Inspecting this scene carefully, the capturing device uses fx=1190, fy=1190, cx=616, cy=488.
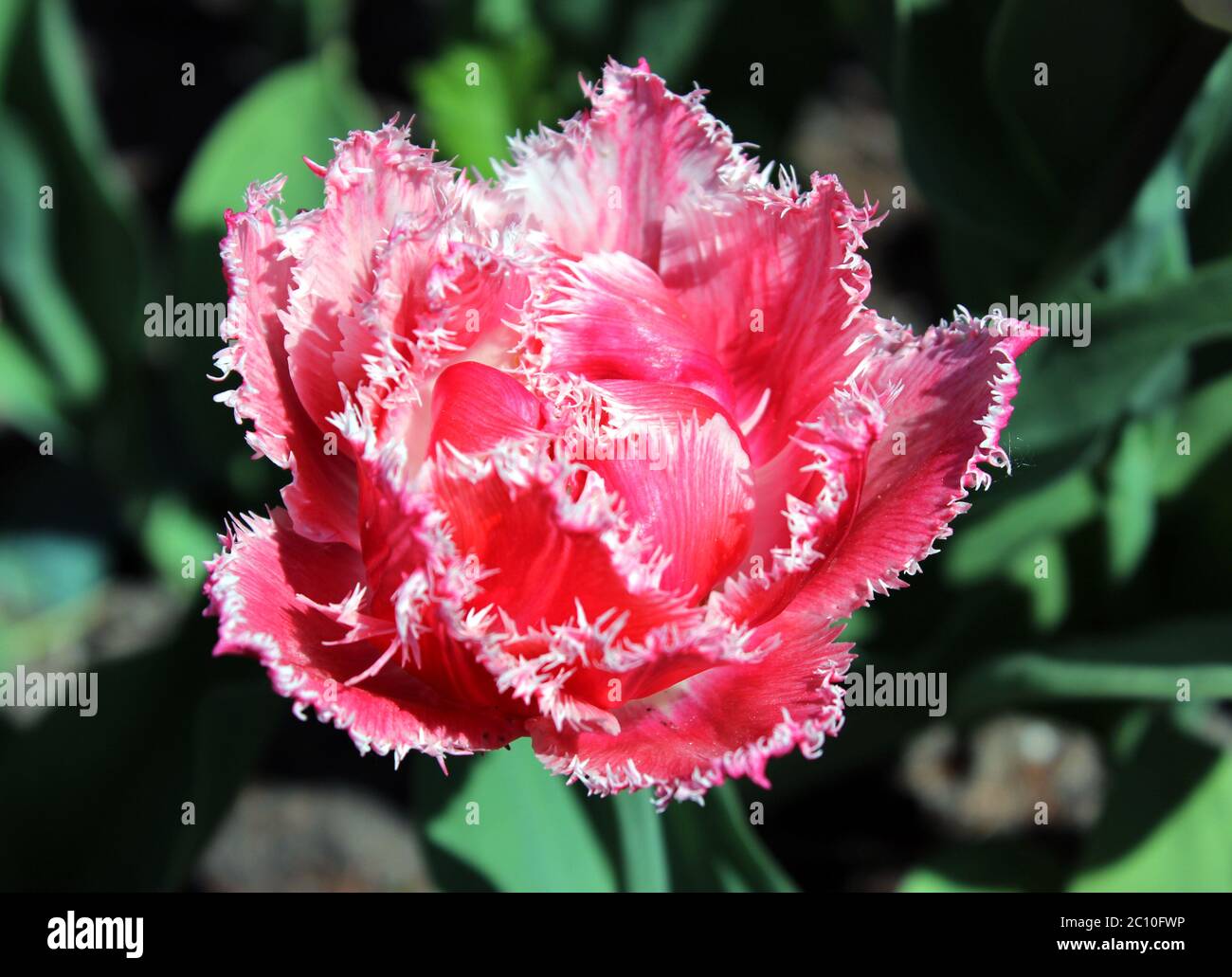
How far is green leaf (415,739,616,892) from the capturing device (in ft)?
4.41

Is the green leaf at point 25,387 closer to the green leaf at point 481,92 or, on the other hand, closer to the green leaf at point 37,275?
the green leaf at point 37,275

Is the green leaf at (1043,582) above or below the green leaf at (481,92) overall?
below

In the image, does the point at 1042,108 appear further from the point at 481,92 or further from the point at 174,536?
the point at 174,536

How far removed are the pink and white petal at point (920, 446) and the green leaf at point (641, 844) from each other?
1.46 ft

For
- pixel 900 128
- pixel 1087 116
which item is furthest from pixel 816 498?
pixel 1087 116

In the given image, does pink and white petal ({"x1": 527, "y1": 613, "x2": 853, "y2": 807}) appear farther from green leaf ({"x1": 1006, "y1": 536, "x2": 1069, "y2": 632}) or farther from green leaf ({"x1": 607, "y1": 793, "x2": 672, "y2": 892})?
green leaf ({"x1": 1006, "y1": 536, "x2": 1069, "y2": 632})

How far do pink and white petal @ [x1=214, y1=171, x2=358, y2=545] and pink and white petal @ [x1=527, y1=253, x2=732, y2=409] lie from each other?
0.19 metres

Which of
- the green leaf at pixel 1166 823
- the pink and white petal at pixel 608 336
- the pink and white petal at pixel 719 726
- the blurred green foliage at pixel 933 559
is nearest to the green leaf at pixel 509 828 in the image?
the blurred green foliage at pixel 933 559

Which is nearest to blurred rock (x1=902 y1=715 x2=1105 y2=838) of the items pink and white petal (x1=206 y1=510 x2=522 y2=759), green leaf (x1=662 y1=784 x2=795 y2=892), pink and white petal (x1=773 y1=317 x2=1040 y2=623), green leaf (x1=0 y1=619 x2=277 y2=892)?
green leaf (x1=662 y1=784 x2=795 y2=892)

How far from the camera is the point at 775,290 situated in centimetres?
98

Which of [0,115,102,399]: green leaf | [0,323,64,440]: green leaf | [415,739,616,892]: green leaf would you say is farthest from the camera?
[0,323,64,440]: green leaf

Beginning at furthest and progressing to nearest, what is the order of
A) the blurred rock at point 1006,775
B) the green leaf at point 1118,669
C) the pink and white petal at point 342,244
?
1. the blurred rock at point 1006,775
2. the green leaf at point 1118,669
3. the pink and white petal at point 342,244

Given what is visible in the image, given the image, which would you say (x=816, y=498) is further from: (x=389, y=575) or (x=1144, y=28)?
(x=1144, y=28)

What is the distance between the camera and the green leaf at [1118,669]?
1.24 metres
